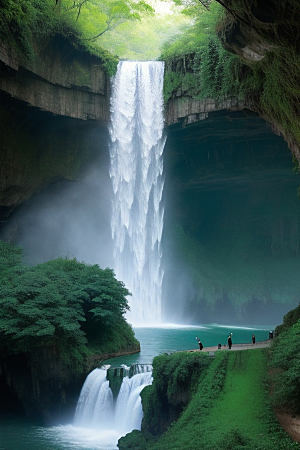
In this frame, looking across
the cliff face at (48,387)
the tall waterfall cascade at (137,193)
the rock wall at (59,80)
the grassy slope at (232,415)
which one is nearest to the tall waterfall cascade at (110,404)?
the cliff face at (48,387)

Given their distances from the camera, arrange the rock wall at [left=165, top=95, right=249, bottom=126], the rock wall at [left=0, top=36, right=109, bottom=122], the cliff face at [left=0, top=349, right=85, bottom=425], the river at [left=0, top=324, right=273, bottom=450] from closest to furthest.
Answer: the river at [left=0, top=324, right=273, bottom=450] → the cliff face at [left=0, top=349, right=85, bottom=425] → the rock wall at [left=0, top=36, right=109, bottom=122] → the rock wall at [left=165, top=95, right=249, bottom=126]

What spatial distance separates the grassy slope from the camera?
8.38 metres

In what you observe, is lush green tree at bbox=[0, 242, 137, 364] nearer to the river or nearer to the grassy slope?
the river

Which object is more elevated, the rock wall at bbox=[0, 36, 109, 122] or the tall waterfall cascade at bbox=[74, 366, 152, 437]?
the rock wall at bbox=[0, 36, 109, 122]

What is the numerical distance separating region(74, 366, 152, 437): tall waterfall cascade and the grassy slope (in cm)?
282

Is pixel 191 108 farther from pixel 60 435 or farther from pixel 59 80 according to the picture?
pixel 60 435

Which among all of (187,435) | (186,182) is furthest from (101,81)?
(187,435)

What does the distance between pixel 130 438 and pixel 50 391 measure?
13.6 ft

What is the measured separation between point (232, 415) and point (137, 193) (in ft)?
68.9

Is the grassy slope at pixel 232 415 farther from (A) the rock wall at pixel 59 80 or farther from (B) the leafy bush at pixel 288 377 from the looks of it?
(A) the rock wall at pixel 59 80

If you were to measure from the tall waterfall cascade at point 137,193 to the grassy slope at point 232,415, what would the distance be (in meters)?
17.2

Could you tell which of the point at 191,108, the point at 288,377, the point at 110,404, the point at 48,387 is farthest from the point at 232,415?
the point at 191,108

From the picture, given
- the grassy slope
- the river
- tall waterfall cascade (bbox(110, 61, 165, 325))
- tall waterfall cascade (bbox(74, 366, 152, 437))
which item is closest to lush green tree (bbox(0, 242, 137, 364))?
the river

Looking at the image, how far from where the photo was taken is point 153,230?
30.6 meters
